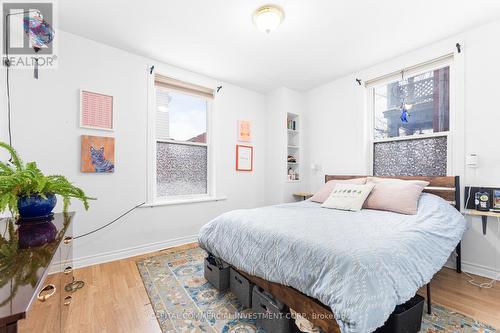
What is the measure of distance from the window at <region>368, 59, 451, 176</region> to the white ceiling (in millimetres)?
403

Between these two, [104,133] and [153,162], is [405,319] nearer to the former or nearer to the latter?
[153,162]

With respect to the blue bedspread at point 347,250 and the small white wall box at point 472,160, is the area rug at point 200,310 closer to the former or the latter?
the blue bedspread at point 347,250

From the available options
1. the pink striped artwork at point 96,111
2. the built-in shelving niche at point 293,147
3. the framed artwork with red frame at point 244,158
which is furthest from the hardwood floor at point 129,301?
the built-in shelving niche at point 293,147

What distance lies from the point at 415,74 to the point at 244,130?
8.11 feet

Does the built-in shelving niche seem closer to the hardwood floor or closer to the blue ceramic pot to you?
the hardwood floor

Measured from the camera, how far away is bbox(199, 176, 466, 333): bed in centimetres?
111

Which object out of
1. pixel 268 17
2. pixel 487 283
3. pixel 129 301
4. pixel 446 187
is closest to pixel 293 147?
pixel 446 187

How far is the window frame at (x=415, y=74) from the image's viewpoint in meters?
2.55

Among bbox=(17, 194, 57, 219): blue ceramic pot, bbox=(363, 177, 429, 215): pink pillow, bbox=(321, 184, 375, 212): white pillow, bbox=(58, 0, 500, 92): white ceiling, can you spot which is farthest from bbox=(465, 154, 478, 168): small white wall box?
bbox=(17, 194, 57, 219): blue ceramic pot

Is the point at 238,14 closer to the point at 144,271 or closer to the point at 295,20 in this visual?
the point at 295,20

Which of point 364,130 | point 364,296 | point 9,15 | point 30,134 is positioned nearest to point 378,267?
point 364,296

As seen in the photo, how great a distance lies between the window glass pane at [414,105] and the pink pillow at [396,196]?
0.87m

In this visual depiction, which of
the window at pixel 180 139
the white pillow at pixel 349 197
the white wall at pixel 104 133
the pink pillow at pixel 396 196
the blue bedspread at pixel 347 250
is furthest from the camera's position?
the window at pixel 180 139

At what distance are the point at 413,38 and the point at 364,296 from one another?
282 cm
